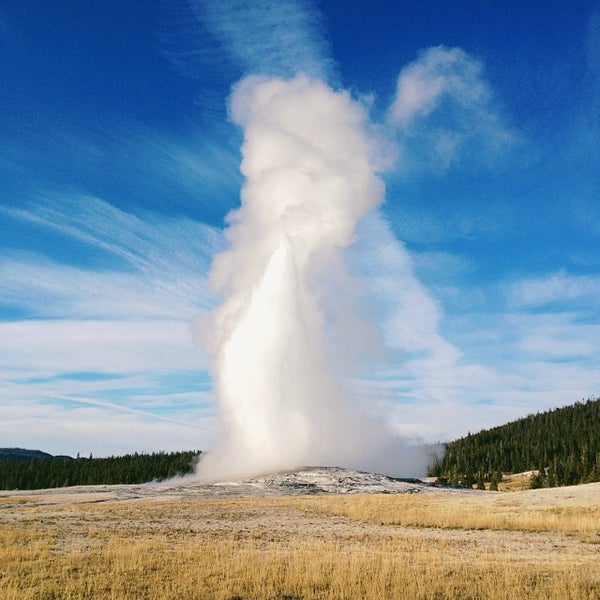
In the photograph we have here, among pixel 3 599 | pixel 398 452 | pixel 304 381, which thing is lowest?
pixel 3 599

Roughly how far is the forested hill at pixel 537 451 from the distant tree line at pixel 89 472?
5645 centimetres

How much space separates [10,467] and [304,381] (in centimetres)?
9089

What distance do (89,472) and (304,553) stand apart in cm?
11706

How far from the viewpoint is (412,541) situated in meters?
20.7

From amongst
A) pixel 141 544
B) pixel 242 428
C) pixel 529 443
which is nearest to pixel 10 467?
pixel 242 428

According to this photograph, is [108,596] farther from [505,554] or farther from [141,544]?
[505,554]

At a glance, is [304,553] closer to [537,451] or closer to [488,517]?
[488,517]

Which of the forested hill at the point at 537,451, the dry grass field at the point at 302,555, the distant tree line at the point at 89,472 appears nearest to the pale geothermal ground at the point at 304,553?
the dry grass field at the point at 302,555

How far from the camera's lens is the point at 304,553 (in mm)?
16375

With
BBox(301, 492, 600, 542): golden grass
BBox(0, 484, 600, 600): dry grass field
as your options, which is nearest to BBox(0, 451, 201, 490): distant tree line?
BBox(301, 492, 600, 542): golden grass

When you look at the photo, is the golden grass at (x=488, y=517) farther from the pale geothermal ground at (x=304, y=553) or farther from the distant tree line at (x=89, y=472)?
the distant tree line at (x=89, y=472)

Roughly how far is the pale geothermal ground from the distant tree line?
8508 centimetres

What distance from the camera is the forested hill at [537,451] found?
88.0 meters

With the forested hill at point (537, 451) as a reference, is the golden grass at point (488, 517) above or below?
below
